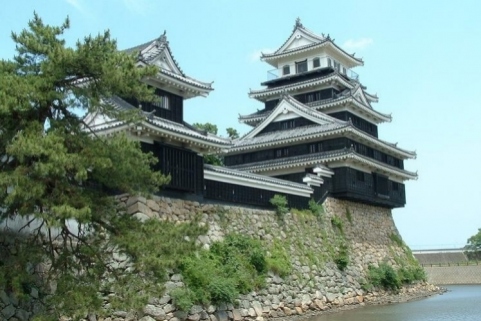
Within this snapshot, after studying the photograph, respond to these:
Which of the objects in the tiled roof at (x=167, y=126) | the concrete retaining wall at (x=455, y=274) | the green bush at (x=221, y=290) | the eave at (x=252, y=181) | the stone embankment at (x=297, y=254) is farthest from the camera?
the concrete retaining wall at (x=455, y=274)

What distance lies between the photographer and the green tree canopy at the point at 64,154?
10.8 metres

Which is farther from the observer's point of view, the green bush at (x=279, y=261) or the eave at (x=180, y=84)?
the green bush at (x=279, y=261)

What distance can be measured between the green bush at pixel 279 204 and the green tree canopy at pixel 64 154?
12.5 meters

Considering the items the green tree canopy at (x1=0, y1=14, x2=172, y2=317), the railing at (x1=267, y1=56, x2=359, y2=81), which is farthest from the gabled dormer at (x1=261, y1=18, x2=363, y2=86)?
the green tree canopy at (x1=0, y1=14, x2=172, y2=317)

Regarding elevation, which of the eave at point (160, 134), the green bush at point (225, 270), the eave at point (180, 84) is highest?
the eave at point (180, 84)

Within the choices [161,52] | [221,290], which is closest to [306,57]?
[161,52]

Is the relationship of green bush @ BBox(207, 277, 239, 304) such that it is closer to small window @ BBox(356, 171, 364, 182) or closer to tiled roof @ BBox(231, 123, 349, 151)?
tiled roof @ BBox(231, 123, 349, 151)

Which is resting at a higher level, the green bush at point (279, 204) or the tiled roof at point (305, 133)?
the tiled roof at point (305, 133)

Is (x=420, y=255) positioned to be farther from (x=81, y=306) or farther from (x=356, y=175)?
(x=81, y=306)

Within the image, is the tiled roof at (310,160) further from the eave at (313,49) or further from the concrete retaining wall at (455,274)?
the concrete retaining wall at (455,274)

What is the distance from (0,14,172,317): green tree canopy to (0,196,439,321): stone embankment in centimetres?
240

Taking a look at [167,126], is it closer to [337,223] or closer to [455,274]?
[337,223]

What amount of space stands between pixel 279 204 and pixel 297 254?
7.39 ft

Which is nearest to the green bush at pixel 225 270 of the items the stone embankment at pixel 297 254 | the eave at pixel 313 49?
the stone embankment at pixel 297 254
